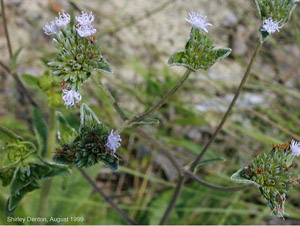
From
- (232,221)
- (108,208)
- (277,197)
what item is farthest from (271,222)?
(277,197)

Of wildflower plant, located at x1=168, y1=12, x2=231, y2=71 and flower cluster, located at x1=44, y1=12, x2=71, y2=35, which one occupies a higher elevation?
wildflower plant, located at x1=168, y1=12, x2=231, y2=71

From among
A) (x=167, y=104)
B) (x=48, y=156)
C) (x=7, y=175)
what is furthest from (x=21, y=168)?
(x=167, y=104)

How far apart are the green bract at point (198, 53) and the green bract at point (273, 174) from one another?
1.48ft

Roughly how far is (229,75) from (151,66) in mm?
674

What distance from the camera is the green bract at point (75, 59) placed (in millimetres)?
1738

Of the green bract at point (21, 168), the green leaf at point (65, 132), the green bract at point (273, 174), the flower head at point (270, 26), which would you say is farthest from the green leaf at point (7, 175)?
the flower head at point (270, 26)

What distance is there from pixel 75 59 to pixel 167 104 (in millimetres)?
1618

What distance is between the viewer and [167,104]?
3.33 metres

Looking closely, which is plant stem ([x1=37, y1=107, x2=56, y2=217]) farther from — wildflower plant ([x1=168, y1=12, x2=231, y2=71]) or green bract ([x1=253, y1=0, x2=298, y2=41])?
green bract ([x1=253, y1=0, x2=298, y2=41])

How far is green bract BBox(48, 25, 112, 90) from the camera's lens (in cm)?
174

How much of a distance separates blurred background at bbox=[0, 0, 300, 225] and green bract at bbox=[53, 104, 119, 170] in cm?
84

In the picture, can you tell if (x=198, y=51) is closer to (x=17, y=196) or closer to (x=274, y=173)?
(x=274, y=173)

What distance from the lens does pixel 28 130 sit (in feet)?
9.91

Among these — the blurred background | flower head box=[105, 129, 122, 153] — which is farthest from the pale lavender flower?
Answer: the blurred background
